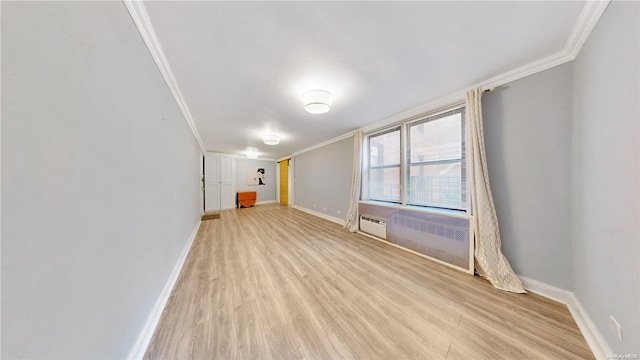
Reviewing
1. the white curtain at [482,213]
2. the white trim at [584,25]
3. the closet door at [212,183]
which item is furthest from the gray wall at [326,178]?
the white trim at [584,25]

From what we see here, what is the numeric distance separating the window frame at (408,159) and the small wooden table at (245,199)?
4.47 meters

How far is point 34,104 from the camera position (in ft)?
1.86

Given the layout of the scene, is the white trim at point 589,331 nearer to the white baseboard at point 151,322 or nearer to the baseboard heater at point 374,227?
the baseboard heater at point 374,227

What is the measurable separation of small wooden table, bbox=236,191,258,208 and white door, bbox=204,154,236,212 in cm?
17

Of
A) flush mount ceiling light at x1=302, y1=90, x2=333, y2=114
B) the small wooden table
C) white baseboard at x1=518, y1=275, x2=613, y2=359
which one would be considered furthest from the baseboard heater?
the small wooden table

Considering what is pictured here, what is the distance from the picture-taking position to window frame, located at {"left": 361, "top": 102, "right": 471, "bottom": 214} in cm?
231

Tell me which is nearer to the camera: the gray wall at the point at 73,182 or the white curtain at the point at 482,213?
the gray wall at the point at 73,182

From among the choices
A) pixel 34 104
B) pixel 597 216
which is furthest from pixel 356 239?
pixel 34 104

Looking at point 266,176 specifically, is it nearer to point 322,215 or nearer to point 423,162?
point 322,215

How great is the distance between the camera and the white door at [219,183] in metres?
5.97

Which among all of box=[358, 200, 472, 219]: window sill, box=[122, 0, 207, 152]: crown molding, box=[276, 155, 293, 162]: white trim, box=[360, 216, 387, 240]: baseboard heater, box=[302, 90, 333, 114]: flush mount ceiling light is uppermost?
box=[122, 0, 207, 152]: crown molding

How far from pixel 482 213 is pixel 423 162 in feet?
3.40

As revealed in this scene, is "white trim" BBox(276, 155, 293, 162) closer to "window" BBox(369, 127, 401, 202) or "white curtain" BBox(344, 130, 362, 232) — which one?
"white curtain" BBox(344, 130, 362, 232)

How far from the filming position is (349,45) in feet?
4.99
